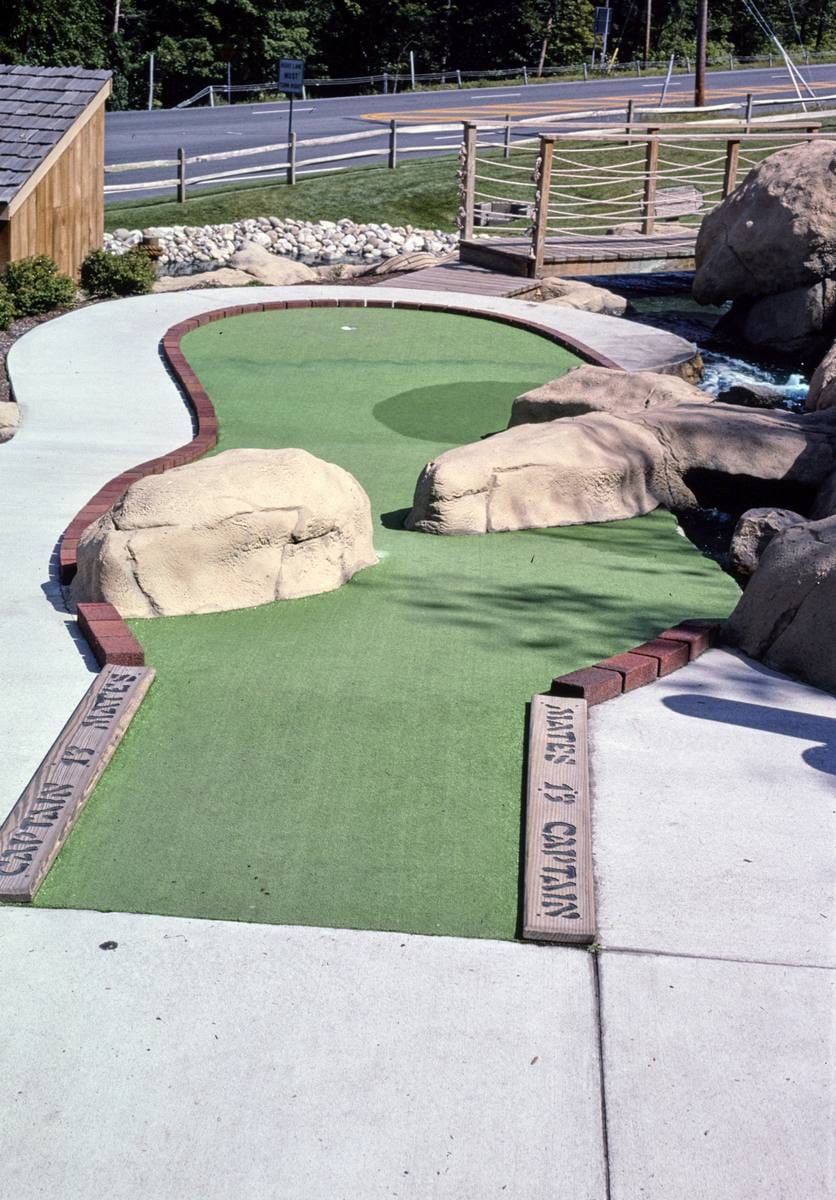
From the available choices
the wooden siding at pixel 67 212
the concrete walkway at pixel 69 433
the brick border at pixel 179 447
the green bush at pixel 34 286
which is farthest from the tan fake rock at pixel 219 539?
the wooden siding at pixel 67 212

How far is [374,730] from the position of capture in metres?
5.00

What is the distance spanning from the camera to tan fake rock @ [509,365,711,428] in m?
9.48

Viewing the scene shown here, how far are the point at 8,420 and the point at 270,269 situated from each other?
29.8 feet

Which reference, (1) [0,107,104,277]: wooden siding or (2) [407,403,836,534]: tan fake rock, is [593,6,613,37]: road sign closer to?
(1) [0,107,104,277]: wooden siding

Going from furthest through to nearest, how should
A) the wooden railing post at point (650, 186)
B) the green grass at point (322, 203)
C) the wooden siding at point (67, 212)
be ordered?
the green grass at point (322, 203) < the wooden railing post at point (650, 186) < the wooden siding at point (67, 212)

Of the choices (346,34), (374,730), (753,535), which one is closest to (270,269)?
(753,535)

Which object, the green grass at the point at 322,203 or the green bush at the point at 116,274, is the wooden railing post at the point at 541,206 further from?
the green grass at the point at 322,203

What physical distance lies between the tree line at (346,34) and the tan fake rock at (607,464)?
33.9 m

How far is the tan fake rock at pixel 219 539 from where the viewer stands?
19.6 ft

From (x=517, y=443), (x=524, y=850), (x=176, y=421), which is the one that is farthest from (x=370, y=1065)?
(x=176, y=421)

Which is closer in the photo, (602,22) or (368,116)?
(368,116)

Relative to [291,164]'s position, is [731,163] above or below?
above

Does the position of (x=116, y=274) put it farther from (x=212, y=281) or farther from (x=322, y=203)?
(x=322, y=203)

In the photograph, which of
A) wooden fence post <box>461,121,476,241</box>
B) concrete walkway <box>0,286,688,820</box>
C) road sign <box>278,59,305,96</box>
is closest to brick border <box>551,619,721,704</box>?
concrete walkway <box>0,286,688,820</box>
